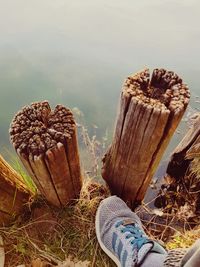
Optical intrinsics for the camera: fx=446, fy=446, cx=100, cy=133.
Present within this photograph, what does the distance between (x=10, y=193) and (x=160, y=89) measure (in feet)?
3.23

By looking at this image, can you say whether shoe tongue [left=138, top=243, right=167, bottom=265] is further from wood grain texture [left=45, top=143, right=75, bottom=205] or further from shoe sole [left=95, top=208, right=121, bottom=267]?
wood grain texture [left=45, top=143, right=75, bottom=205]

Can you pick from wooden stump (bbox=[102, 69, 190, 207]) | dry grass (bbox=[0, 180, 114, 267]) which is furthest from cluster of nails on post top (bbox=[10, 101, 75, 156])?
dry grass (bbox=[0, 180, 114, 267])

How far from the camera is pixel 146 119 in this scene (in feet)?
6.59

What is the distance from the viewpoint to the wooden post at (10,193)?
7.78 feet

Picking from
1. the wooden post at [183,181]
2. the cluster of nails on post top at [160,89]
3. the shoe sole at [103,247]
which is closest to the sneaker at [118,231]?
the shoe sole at [103,247]

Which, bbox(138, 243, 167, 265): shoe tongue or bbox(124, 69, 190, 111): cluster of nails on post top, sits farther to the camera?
bbox(138, 243, 167, 265): shoe tongue

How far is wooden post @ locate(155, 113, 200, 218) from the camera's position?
112 inches

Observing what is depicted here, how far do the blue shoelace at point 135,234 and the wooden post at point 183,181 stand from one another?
60cm

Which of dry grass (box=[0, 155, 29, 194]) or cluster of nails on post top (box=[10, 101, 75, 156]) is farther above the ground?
cluster of nails on post top (box=[10, 101, 75, 156])

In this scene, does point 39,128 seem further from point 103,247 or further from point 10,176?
point 103,247

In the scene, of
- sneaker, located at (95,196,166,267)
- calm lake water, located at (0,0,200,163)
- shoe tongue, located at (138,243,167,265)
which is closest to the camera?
shoe tongue, located at (138,243,167,265)

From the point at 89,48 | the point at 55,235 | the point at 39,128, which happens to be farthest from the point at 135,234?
the point at 89,48

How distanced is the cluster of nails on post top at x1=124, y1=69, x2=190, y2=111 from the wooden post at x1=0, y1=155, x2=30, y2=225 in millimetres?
825

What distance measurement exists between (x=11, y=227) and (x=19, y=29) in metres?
3.67
